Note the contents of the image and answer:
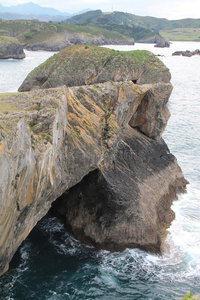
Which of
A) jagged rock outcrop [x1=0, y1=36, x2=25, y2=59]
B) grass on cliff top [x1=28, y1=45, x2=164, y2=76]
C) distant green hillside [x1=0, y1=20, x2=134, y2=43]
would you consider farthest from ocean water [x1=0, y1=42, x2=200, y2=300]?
distant green hillside [x1=0, y1=20, x2=134, y2=43]

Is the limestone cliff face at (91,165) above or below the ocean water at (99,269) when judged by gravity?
above

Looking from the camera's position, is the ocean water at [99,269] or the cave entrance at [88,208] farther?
the cave entrance at [88,208]

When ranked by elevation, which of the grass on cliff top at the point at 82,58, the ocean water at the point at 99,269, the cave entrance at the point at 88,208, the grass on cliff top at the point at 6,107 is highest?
the grass on cliff top at the point at 82,58

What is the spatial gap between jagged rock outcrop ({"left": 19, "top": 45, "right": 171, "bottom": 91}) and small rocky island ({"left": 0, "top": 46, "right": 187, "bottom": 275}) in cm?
2380

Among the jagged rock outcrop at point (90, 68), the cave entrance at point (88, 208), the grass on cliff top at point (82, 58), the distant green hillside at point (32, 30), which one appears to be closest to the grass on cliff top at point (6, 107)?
the cave entrance at point (88, 208)

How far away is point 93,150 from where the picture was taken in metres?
21.8

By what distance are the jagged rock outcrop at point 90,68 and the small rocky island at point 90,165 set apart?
78.1 feet

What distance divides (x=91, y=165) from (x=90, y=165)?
112 millimetres

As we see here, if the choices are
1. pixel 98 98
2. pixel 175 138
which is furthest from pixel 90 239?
pixel 175 138

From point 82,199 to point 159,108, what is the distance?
36.2 ft

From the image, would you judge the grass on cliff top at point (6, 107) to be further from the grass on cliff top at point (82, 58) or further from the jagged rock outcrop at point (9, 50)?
the jagged rock outcrop at point (9, 50)

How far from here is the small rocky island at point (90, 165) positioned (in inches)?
598

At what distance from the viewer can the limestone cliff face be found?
49.7 ft

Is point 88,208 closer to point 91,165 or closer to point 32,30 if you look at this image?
point 91,165
